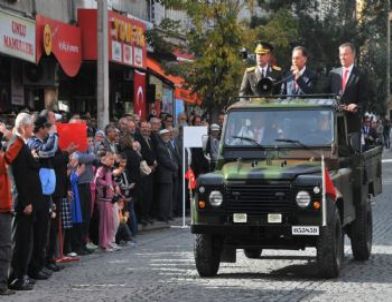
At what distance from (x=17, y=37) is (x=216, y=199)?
7996mm

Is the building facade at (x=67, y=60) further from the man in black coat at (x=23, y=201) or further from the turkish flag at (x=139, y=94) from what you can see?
the man in black coat at (x=23, y=201)

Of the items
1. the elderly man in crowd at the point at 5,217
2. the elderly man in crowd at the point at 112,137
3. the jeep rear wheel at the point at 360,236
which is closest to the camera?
the elderly man in crowd at the point at 5,217

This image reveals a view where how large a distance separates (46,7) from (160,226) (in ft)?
21.9

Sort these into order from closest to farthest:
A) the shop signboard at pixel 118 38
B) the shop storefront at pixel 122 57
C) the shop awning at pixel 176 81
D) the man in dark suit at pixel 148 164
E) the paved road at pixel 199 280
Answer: the paved road at pixel 199 280 → the man in dark suit at pixel 148 164 → the shop signboard at pixel 118 38 → the shop storefront at pixel 122 57 → the shop awning at pixel 176 81

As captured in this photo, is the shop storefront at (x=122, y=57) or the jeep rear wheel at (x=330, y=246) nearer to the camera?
the jeep rear wheel at (x=330, y=246)

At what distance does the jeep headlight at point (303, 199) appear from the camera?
11.6 meters

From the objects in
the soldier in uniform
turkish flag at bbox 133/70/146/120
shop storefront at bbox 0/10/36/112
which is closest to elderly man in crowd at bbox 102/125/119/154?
shop storefront at bbox 0/10/36/112

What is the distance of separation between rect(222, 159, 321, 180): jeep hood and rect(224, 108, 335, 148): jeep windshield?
0.39 m

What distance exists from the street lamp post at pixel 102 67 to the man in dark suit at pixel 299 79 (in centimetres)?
749

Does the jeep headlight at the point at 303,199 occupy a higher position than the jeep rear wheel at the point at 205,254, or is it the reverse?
the jeep headlight at the point at 303,199

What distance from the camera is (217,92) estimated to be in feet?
82.4

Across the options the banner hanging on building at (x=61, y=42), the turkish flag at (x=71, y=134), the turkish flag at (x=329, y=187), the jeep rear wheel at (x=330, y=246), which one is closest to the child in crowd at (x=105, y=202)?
the turkish flag at (x=71, y=134)

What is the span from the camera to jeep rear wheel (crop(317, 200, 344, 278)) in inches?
459

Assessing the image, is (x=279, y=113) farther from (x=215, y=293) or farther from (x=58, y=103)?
Result: (x=58, y=103)
